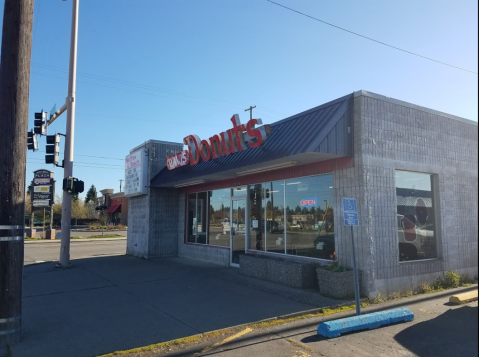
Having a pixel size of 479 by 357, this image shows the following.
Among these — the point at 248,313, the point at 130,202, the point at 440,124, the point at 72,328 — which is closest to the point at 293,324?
the point at 248,313

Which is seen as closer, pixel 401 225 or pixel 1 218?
pixel 1 218

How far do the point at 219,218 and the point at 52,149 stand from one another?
675 cm

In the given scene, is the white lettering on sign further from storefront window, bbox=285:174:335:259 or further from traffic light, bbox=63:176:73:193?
storefront window, bbox=285:174:335:259

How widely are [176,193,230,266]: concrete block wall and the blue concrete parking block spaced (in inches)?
302

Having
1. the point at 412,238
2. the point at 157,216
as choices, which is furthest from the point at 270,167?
the point at 157,216

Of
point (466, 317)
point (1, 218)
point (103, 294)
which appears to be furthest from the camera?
point (103, 294)

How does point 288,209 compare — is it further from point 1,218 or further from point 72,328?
point 1,218

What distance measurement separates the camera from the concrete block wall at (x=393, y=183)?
8500mm

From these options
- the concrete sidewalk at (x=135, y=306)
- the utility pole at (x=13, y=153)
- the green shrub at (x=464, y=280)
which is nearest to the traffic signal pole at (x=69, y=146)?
the concrete sidewalk at (x=135, y=306)

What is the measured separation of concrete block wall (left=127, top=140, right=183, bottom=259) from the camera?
16938 millimetres

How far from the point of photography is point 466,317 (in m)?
7.07

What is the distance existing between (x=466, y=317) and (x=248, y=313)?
4224mm

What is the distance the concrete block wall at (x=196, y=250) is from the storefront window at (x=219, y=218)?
0.31m

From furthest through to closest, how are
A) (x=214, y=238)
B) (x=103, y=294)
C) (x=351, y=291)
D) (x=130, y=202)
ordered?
(x=130, y=202) → (x=214, y=238) → (x=103, y=294) → (x=351, y=291)
